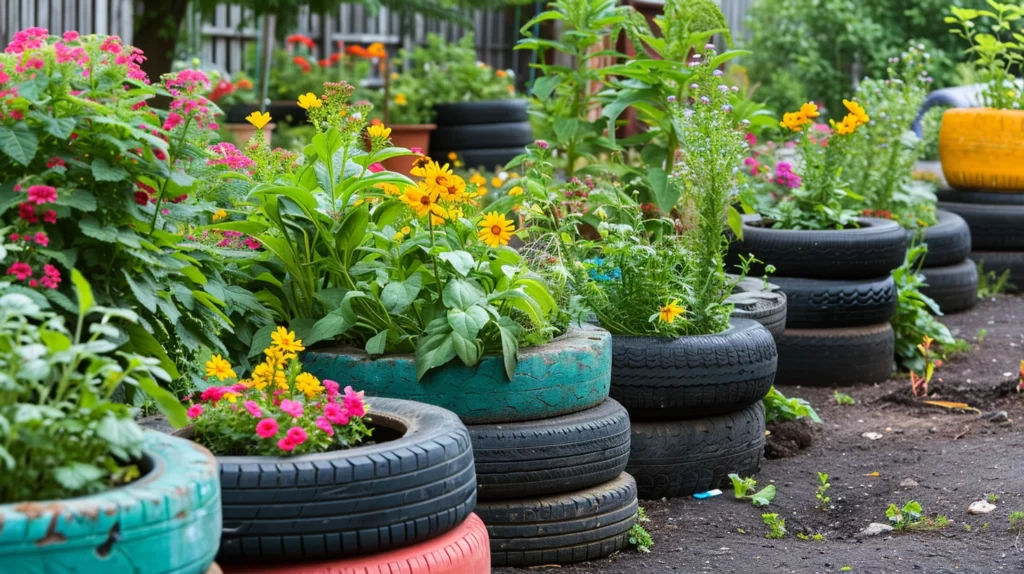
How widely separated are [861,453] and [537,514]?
1824 mm

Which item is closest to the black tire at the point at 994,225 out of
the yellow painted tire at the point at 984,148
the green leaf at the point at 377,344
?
the yellow painted tire at the point at 984,148

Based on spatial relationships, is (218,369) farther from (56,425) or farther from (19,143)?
(56,425)

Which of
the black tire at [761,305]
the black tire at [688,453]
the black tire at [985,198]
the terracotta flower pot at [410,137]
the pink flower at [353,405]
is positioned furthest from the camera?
the terracotta flower pot at [410,137]

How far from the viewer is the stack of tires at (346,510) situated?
2309 mm

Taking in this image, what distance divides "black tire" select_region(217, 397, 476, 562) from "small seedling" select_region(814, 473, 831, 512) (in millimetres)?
1779

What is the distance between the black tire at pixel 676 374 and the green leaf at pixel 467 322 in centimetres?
80

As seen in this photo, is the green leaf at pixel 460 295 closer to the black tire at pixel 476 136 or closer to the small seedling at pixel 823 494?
the small seedling at pixel 823 494

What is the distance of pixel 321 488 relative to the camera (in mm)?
2312

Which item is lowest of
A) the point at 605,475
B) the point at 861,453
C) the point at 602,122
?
the point at 861,453

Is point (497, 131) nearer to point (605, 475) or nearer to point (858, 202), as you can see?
point (858, 202)

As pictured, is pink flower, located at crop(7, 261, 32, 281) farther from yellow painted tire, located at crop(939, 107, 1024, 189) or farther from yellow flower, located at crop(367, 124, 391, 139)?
yellow painted tire, located at crop(939, 107, 1024, 189)

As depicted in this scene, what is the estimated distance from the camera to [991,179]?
26.7 feet

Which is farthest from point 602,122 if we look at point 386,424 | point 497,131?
point 497,131

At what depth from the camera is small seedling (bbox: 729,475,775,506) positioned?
3.78 metres
